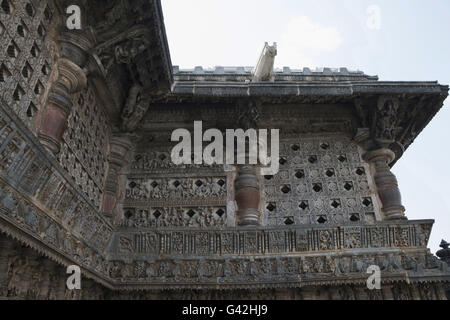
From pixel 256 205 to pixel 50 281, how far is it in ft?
12.0

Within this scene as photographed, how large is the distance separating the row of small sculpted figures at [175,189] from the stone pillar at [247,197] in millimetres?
353

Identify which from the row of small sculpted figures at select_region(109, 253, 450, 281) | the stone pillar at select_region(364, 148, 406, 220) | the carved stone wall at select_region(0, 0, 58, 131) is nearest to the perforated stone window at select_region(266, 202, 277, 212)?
the row of small sculpted figures at select_region(109, 253, 450, 281)

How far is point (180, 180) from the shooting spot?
7371 millimetres

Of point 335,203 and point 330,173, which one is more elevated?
point 330,173

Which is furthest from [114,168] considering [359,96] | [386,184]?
[386,184]

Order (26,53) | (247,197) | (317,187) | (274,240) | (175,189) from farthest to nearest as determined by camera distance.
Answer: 1. (317,187)
2. (175,189)
3. (247,197)
4. (274,240)
5. (26,53)

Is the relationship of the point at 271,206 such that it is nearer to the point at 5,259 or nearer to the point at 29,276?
the point at 29,276

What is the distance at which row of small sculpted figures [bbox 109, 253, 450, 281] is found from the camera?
6250 millimetres

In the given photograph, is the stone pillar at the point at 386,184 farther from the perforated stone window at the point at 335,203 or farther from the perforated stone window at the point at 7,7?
the perforated stone window at the point at 7,7

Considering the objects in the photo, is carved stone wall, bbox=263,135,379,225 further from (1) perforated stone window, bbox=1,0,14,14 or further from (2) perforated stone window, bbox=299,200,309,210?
(1) perforated stone window, bbox=1,0,14,14

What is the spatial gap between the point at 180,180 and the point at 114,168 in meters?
1.30

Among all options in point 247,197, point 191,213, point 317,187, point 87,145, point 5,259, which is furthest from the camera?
point 317,187
